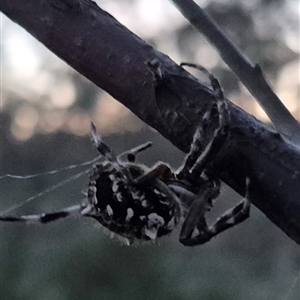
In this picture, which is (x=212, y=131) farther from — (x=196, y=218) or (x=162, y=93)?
(x=196, y=218)

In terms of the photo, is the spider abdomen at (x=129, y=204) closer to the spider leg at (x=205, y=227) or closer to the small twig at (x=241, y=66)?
the spider leg at (x=205, y=227)

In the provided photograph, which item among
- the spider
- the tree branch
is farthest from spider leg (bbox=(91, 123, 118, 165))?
the tree branch

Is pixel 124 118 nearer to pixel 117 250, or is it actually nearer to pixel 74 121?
pixel 74 121

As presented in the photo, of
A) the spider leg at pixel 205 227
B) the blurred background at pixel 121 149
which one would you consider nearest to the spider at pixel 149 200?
the spider leg at pixel 205 227

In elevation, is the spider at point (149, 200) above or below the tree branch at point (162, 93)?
below

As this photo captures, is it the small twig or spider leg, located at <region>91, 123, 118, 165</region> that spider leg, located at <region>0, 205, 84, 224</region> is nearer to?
spider leg, located at <region>91, 123, 118, 165</region>

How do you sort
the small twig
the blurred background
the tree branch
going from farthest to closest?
the blurred background, the small twig, the tree branch
